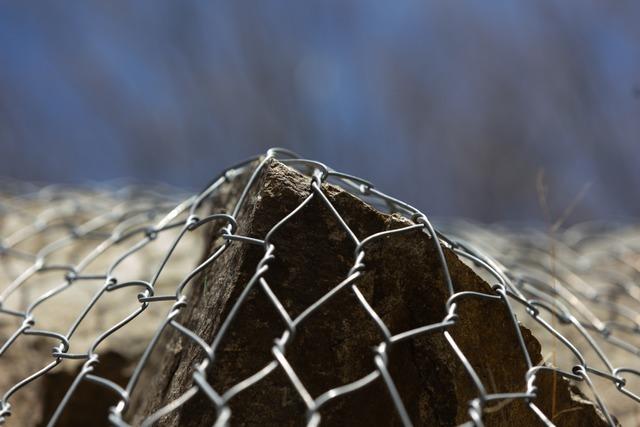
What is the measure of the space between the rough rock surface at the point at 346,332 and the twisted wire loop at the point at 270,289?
0.05ft

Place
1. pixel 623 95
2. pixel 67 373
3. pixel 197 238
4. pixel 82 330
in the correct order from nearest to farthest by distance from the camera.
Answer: pixel 67 373 < pixel 82 330 < pixel 197 238 < pixel 623 95

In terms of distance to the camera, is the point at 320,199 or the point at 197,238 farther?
the point at 197,238

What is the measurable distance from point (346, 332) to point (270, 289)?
0.33 feet

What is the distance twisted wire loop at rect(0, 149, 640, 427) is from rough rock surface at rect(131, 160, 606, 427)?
0.01 meters

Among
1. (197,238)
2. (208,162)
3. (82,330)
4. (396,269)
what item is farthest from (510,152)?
(396,269)

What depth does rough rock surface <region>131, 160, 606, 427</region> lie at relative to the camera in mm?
835

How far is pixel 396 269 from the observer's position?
2.96 ft

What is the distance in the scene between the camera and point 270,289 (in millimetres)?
854

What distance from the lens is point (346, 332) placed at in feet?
2.81

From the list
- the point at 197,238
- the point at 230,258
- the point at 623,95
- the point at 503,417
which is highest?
the point at 623,95

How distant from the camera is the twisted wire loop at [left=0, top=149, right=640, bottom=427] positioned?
737 mm

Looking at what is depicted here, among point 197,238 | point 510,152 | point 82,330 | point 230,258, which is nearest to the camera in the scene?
point 230,258

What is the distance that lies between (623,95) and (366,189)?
15.9 feet

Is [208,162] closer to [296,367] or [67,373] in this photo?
[67,373]
